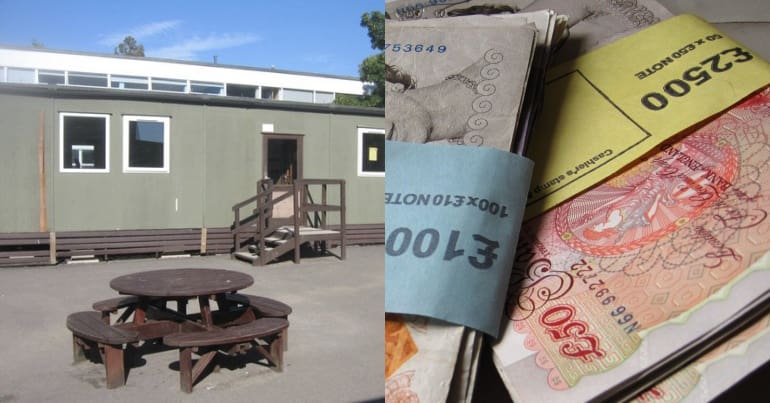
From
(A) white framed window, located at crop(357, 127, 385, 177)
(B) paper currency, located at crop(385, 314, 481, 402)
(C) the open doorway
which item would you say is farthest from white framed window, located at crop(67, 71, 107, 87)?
(B) paper currency, located at crop(385, 314, 481, 402)

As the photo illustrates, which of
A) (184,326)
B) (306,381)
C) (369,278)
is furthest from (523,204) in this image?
(184,326)

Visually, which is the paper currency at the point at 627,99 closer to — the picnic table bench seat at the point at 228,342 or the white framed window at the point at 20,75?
the picnic table bench seat at the point at 228,342

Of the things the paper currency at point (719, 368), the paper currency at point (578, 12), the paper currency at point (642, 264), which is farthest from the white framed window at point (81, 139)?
the paper currency at point (719, 368)

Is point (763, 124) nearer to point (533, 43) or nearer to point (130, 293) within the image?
point (533, 43)

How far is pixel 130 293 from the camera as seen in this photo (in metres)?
0.89

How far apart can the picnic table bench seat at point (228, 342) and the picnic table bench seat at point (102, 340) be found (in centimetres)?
7

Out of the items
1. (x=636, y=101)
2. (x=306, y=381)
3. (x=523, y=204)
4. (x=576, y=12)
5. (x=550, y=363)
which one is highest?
(x=576, y=12)

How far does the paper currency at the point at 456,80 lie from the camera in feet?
2.45

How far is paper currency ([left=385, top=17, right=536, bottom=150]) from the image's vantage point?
75cm

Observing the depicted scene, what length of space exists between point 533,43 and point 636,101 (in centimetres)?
18

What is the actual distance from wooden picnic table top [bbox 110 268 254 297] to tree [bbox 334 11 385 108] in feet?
0.95

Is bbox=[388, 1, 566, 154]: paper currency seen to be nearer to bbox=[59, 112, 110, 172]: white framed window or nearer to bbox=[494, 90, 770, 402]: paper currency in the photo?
bbox=[494, 90, 770, 402]: paper currency

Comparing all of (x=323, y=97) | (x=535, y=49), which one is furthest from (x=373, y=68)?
(x=535, y=49)

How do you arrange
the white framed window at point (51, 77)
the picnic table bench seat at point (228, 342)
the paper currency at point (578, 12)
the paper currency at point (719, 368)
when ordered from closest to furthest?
the paper currency at point (719, 368), the white framed window at point (51, 77), the picnic table bench seat at point (228, 342), the paper currency at point (578, 12)
